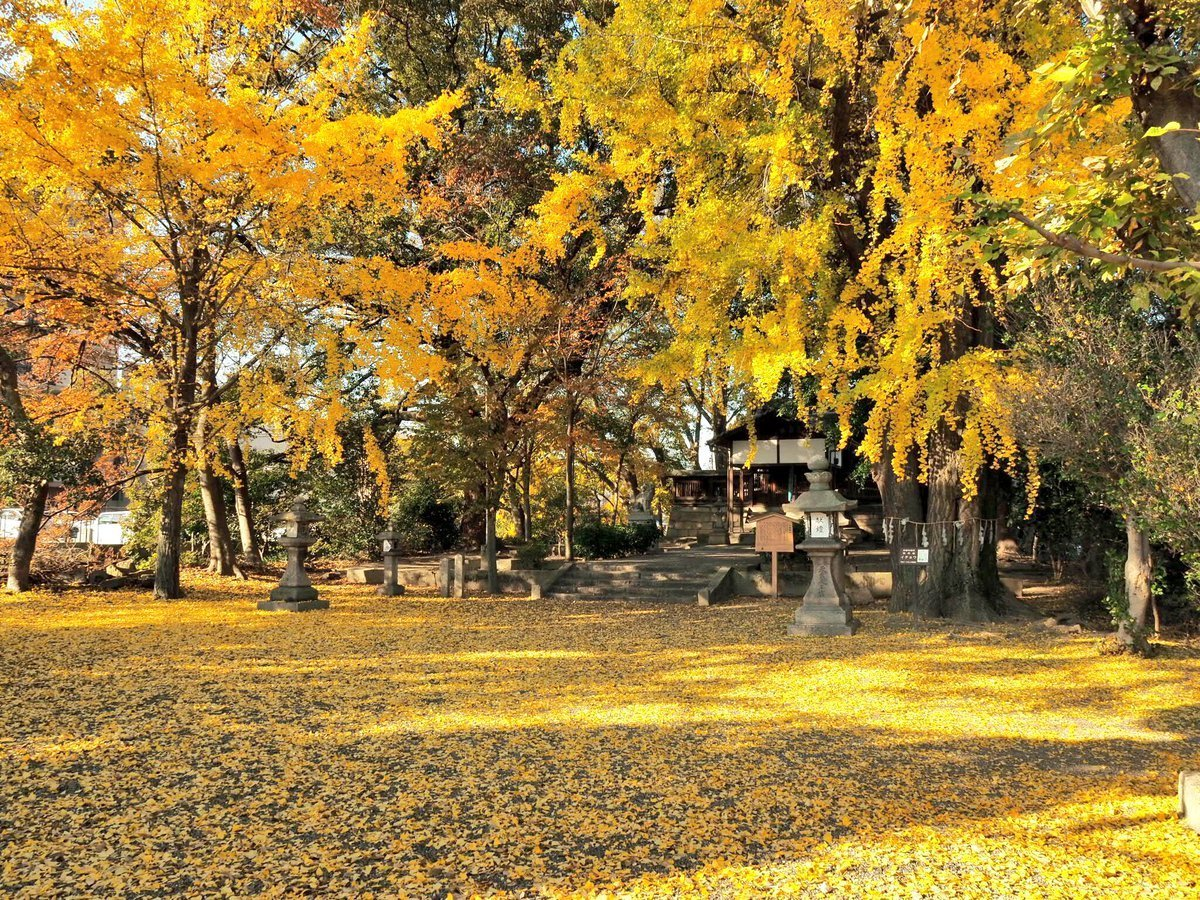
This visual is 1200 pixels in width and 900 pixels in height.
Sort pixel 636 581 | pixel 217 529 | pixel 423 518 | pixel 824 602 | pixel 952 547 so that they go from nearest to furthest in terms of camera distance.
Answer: pixel 824 602
pixel 952 547
pixel 636 581
pixel 217 529
pixel 423 518

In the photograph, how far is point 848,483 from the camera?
23188 millimetres

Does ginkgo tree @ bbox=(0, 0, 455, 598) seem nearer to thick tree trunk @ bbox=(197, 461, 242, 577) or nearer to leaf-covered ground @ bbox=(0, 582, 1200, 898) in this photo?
thick tree trunk @ bbox=(197, 461, 242, 577)

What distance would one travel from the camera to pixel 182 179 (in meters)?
9.85

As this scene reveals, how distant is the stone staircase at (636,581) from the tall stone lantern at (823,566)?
9.57 ft

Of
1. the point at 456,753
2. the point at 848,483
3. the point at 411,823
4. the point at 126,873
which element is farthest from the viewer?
the point at 848,483

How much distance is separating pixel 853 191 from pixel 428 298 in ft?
20.7

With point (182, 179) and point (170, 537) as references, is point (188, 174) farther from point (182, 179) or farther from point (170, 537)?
point (170, 537)

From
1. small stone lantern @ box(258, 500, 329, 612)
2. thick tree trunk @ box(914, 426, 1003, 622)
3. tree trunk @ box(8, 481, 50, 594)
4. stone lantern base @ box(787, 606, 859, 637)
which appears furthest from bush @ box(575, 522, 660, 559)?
tree trunk @ box(8, 481, 50, 594)

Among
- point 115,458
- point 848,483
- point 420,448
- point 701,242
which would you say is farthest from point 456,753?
point 848,483

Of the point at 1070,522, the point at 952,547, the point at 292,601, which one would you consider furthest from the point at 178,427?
the point at 1070,522

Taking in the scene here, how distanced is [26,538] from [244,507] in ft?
14.3

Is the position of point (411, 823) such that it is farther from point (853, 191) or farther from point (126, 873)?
point (853, 191)

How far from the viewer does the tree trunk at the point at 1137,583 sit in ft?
24.8

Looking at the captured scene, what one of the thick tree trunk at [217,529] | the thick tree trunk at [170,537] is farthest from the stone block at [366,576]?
the thick tree trunk at [170,537]
